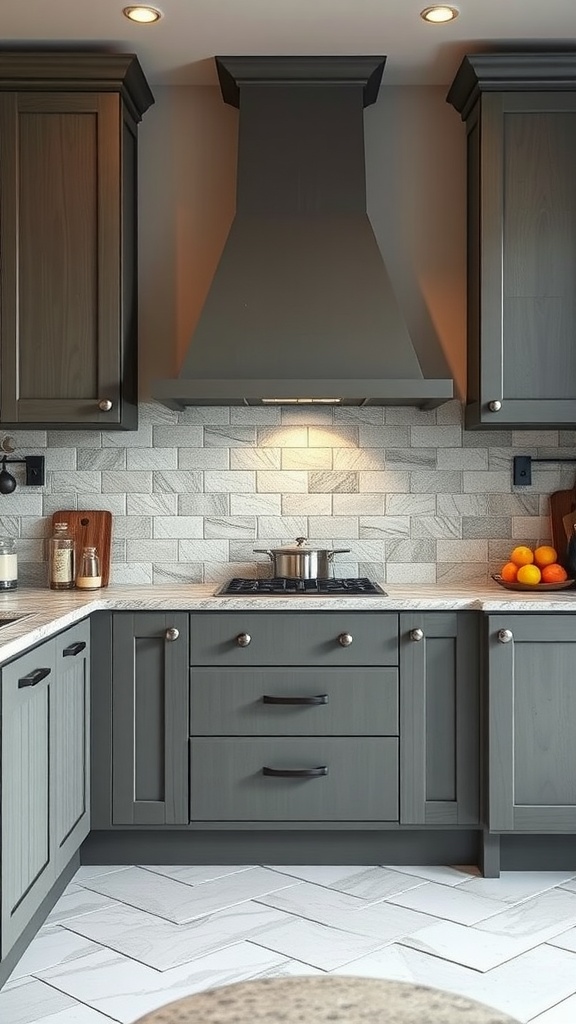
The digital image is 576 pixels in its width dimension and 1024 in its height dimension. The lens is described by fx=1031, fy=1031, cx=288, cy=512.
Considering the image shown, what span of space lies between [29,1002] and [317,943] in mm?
743

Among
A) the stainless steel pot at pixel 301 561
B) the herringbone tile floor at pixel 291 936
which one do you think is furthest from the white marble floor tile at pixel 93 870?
the stainless steel pot at pixel 301 561

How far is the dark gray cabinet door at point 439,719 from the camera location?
3234mm

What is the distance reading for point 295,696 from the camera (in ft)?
10.6

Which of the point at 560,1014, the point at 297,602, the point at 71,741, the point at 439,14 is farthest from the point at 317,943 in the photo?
the point at 439,14

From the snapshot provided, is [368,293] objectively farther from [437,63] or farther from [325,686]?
[325,686]

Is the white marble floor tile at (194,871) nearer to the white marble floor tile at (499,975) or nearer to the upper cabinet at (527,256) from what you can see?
the white marble floor tile at (499,975)

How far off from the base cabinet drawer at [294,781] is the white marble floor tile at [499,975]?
613mm

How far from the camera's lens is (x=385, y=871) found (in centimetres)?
327

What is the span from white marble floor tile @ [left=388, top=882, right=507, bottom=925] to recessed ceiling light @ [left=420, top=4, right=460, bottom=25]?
105 inches

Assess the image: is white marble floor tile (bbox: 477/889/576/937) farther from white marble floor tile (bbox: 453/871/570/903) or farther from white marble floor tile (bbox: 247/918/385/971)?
white marble floor tile (bbox: 247/918/385/971)

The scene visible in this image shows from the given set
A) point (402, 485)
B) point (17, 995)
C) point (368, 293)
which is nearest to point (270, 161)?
point (368, 293)

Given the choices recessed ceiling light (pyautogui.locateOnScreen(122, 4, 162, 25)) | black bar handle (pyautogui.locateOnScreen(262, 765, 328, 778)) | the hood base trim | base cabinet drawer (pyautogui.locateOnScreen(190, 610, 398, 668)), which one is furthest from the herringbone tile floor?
recessed ceiling light (pyautogui.locateOnScreen(122, 4, 162, 25))

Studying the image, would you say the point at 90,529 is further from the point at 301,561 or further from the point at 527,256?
the point at 527,256

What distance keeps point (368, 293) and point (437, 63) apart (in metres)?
0.85
